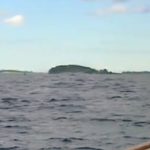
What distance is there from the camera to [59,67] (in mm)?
197625

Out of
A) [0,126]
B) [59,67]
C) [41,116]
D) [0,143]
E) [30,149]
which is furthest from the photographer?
[59,67]

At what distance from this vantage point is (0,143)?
16016 mm

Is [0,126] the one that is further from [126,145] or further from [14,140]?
[126,145]

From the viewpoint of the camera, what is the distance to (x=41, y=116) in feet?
78.5

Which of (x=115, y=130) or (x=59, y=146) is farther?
(x=115, y=130)

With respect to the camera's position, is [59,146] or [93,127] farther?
[93,127]

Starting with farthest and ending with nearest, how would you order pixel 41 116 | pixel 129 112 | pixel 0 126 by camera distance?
pixel 129 112
pixel 41 116
pixel 0 126

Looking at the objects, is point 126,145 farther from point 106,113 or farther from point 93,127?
point 106,113

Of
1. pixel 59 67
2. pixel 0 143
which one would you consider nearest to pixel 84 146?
pixel 0 143

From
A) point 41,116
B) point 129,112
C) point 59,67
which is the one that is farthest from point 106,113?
point 59,67

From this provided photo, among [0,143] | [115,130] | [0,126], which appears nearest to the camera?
[0,143]

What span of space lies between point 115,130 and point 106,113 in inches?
268

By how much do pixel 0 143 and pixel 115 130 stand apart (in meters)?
4.69

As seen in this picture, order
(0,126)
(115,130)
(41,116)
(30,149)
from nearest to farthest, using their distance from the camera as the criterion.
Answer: (30,149), (115,130), (0,126), (41,116)
